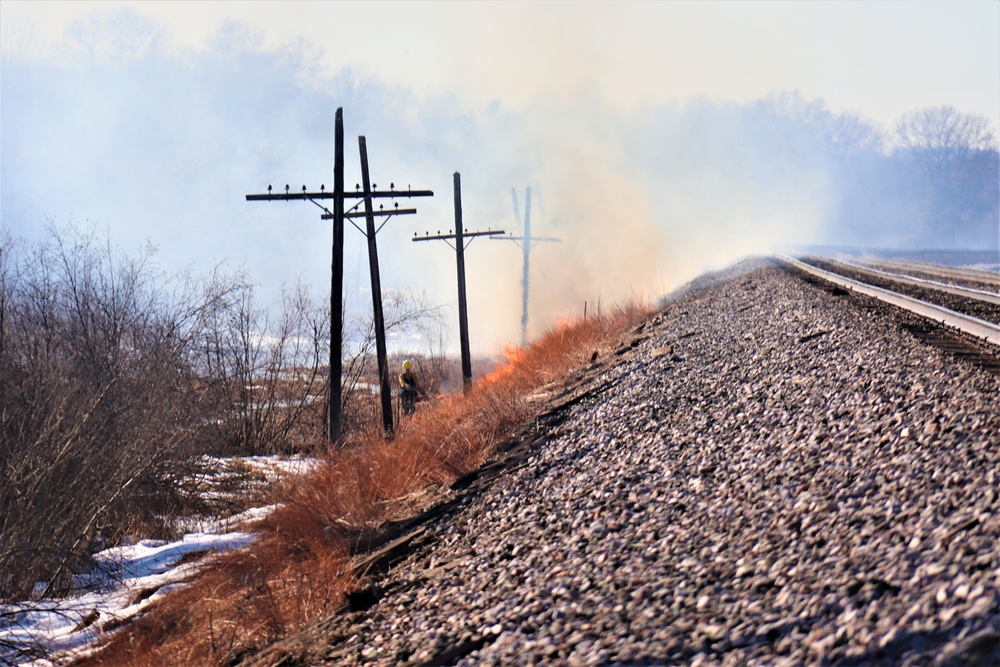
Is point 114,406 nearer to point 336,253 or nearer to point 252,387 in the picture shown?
point 336,253

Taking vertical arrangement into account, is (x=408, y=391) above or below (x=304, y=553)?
below

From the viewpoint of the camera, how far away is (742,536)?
5281 mm

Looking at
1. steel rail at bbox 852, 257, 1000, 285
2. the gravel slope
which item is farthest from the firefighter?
the gravel slope

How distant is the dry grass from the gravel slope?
0.91 metres

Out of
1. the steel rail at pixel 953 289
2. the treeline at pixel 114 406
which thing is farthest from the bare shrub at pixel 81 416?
the steel rail at pixel 953 289

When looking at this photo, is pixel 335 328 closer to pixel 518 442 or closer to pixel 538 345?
pixel 538 345

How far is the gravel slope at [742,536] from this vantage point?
4.00 m

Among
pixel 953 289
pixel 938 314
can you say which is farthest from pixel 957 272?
pixel 938 314

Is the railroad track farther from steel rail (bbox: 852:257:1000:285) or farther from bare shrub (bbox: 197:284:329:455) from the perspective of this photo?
bare shrub (bbox: 197:284:329:455)

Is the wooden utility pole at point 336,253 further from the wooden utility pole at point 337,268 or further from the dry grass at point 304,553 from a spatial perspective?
the dry grass at point 304,553

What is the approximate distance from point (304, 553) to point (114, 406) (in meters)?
8.81

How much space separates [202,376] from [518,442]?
21243mm

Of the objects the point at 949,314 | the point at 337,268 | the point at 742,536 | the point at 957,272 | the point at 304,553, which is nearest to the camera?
the point at 742,536

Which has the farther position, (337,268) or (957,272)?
(957,272)
